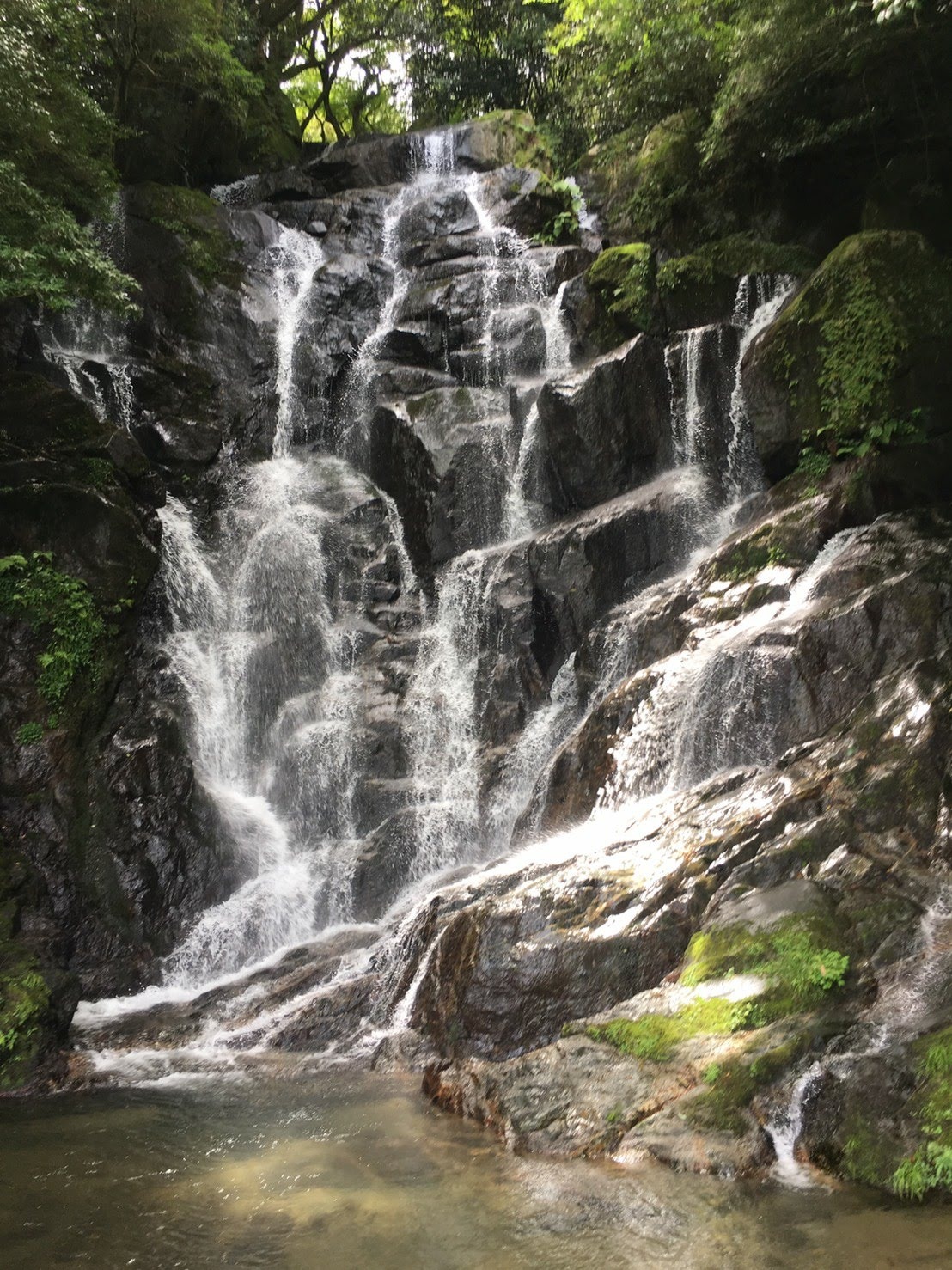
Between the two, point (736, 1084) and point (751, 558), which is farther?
point (751, 558)

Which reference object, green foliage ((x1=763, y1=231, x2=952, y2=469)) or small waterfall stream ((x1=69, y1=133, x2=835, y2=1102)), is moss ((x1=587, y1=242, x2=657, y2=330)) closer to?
small waterfall stream ((x1=69, y1=133, x2=835, y2=1102))

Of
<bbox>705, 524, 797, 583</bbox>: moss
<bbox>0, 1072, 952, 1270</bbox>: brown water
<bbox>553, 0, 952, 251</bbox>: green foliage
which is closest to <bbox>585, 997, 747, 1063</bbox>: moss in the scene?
<bbox>0, 1072, 952, 1270</bbox>: brown water

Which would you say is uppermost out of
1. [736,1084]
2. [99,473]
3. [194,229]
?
[194,229]

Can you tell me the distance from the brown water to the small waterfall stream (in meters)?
1.89

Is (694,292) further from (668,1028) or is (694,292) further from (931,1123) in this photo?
(931,1123)

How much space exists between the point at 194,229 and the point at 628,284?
10.3 metres

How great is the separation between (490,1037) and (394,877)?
16.9 feet

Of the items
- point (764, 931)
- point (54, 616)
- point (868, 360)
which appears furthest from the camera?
point (868, 360)

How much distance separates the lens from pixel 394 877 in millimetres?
12516

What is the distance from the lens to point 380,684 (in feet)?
49.3

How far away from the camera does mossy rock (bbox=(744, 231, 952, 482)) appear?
12.0 meters

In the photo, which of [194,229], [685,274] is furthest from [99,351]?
[685,274]

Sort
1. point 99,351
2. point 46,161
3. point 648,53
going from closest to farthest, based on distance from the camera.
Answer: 1. point 46,161
2. point 648,53
3. point 99,351

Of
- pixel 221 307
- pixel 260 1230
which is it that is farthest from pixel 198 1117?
pixel 221 307
